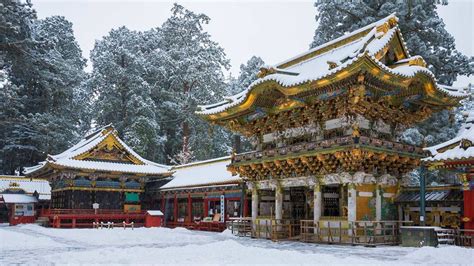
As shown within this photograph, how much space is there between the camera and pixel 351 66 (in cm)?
1773

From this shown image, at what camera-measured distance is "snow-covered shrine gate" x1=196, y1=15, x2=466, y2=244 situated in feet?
62.0

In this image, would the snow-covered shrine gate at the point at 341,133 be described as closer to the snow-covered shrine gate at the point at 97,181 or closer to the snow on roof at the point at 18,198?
the snow-covered shrine gate at the point at 97,181

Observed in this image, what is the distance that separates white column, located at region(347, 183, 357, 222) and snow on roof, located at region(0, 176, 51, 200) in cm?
2869

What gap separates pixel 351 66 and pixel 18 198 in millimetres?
30480

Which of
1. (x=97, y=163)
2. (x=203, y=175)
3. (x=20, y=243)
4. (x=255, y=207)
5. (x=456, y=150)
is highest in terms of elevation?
(x=97, y=163)

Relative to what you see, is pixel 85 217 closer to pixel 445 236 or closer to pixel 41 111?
pixel 41 111

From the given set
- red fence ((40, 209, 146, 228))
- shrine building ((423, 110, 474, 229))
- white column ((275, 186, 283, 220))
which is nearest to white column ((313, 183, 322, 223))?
white column ((275, 186, 283, 220))

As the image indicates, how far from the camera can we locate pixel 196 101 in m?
51.5

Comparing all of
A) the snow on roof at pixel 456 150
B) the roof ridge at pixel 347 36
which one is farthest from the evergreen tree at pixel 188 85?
the snow on roof at pixel 456 150

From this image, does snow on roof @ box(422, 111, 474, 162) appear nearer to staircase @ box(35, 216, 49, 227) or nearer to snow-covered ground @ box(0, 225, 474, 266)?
snow-covered ground @ box(0, 225, 474, 266)

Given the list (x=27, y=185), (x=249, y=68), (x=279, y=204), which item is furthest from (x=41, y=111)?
(x=279, y=204)

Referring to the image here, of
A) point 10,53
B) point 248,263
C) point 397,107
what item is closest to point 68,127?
point 10,53

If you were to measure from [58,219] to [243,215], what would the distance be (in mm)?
13027

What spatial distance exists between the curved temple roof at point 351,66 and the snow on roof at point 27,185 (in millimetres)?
22199
